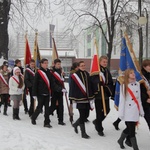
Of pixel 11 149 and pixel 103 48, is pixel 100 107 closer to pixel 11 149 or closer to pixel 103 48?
pixel 11 149

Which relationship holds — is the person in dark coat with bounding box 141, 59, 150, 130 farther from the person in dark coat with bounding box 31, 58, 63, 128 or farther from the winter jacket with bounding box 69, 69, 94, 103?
the person in dark coat with bounding box 31, 58, 63, 128

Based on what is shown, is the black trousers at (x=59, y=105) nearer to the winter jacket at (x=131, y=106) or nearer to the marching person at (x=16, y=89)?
the marching person at (x=16, y=89)

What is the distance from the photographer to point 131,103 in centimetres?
545

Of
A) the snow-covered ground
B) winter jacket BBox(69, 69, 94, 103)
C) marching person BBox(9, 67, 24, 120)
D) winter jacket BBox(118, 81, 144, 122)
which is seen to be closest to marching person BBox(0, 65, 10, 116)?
marching person BBox(9, 67, 24, 120)

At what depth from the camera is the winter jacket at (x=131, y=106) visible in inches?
213

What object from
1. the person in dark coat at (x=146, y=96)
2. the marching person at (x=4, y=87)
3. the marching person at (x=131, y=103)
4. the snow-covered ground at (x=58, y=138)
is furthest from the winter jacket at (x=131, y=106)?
the marching person at (x=4, y=87)

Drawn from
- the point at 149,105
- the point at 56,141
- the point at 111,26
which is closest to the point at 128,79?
the point at 149,105

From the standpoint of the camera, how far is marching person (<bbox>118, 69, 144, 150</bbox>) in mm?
5426

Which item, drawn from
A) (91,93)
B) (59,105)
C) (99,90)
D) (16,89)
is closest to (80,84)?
(91,93)

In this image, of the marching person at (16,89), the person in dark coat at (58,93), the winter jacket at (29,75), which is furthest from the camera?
the winter jacket at (29,75)

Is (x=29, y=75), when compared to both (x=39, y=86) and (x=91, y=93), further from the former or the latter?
(x=91, y=93)

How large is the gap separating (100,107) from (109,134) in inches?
28.9

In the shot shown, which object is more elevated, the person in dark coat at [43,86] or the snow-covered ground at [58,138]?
the person in dark coat at [43,86]

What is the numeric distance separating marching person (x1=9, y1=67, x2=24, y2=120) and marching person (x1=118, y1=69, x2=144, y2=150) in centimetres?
399
